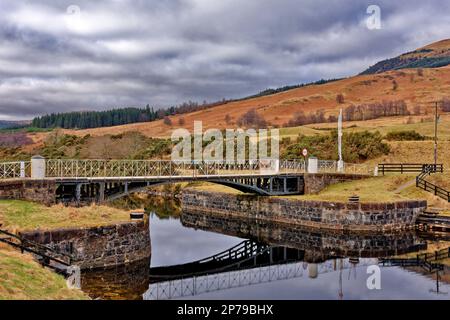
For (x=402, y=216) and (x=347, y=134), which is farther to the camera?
(x=347, y=134)

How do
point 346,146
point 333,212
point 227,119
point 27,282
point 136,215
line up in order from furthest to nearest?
point 227,119 → point 346,146 → point 333,212 → point 136,215 → point 27,282

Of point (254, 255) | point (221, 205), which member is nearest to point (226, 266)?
point (254, 255)

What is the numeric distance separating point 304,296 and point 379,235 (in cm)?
1417

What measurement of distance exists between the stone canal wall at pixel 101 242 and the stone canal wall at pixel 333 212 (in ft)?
52.1

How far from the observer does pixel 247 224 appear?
130 ft

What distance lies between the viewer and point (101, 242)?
20.6m

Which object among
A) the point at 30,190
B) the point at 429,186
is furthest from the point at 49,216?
the point at 429,186

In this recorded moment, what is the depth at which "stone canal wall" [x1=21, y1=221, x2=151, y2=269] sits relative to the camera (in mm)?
19031

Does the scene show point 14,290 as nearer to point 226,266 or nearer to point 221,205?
point 226,266

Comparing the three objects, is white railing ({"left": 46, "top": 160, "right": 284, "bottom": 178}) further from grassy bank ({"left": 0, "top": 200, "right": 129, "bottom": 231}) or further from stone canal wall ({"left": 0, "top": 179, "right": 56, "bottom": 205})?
grassy bank ({"left": 0, "top": 200, "right": 129, "bottom": 231})

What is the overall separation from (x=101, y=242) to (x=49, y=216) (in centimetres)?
274

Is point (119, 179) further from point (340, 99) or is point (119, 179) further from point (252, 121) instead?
point (340, 99)

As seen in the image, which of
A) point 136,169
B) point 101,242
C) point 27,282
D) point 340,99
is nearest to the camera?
point 27,282

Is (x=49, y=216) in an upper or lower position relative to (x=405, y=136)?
lower
